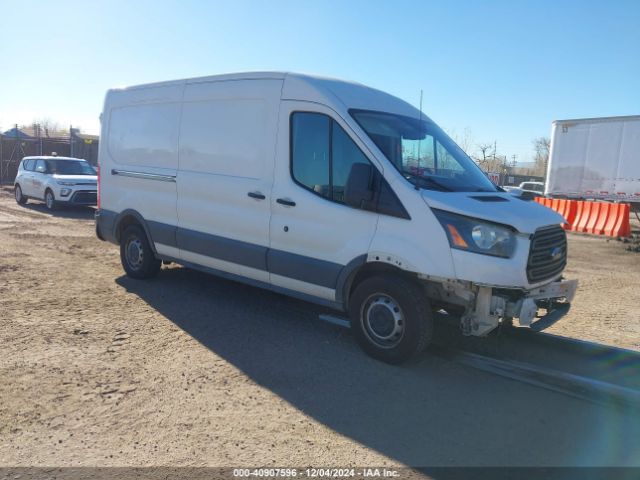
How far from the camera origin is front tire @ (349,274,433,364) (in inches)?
180

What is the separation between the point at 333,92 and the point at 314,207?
3.84 ft

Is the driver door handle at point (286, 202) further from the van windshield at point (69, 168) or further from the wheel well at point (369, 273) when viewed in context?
the van windshield at point (69, 168)

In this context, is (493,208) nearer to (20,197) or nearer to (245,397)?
(245,397)

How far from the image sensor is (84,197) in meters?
16.2

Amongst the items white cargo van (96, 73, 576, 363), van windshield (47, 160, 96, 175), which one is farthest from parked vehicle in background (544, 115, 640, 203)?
van windshield (47, 160, 96, 175)

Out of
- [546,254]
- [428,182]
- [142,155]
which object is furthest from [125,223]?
[546,254]

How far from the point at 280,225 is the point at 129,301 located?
7.96 ft

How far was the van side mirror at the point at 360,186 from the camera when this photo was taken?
4.63m

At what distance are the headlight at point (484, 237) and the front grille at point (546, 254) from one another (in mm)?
238

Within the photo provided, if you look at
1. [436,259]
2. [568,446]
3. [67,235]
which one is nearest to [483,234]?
[436,259]

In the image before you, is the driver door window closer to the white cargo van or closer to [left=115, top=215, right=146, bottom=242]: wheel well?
[left=115, top=215, right=146, bottom=242]: wheel well

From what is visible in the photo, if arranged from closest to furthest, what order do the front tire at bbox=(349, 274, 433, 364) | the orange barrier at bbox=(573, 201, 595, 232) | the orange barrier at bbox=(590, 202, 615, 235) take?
the front tire at bbox=(349, 274, 433, 364), the orange barrier at bbox=(590, 202, 615, 235), the orange barrier at bbox=(573, 201, 595, 232)

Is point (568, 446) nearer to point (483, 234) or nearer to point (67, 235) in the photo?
point (483, 234)

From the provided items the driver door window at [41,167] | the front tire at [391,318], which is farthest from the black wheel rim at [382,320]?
the driver door window at [41,167]
